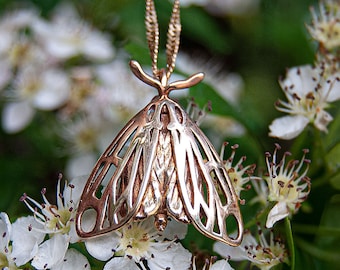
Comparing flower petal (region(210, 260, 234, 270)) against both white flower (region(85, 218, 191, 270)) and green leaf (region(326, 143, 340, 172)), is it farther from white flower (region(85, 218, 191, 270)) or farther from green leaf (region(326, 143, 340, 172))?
green leaf (region(326, 143, 340, 172))

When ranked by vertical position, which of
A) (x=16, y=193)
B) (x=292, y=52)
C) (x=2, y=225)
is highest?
(x=292, y=52)

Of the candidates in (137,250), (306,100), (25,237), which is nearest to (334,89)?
(306,100)

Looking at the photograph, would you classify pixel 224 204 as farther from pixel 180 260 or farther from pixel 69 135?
pixel 69 135

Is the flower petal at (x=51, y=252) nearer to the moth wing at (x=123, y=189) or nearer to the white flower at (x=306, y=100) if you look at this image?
the moth wing at (x=123, y=189)

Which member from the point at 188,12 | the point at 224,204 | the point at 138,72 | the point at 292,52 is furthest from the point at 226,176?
the point at 292,52

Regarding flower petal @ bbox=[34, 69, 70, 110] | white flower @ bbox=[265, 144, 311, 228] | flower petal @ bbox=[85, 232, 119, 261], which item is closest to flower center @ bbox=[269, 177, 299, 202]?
white flower @ bbox=[265, 144, 311, 228]

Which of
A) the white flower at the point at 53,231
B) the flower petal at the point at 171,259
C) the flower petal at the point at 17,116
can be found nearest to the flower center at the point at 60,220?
the white flower at the point at 53,231

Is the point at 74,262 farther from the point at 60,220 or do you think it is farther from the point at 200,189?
the point at 200,189
